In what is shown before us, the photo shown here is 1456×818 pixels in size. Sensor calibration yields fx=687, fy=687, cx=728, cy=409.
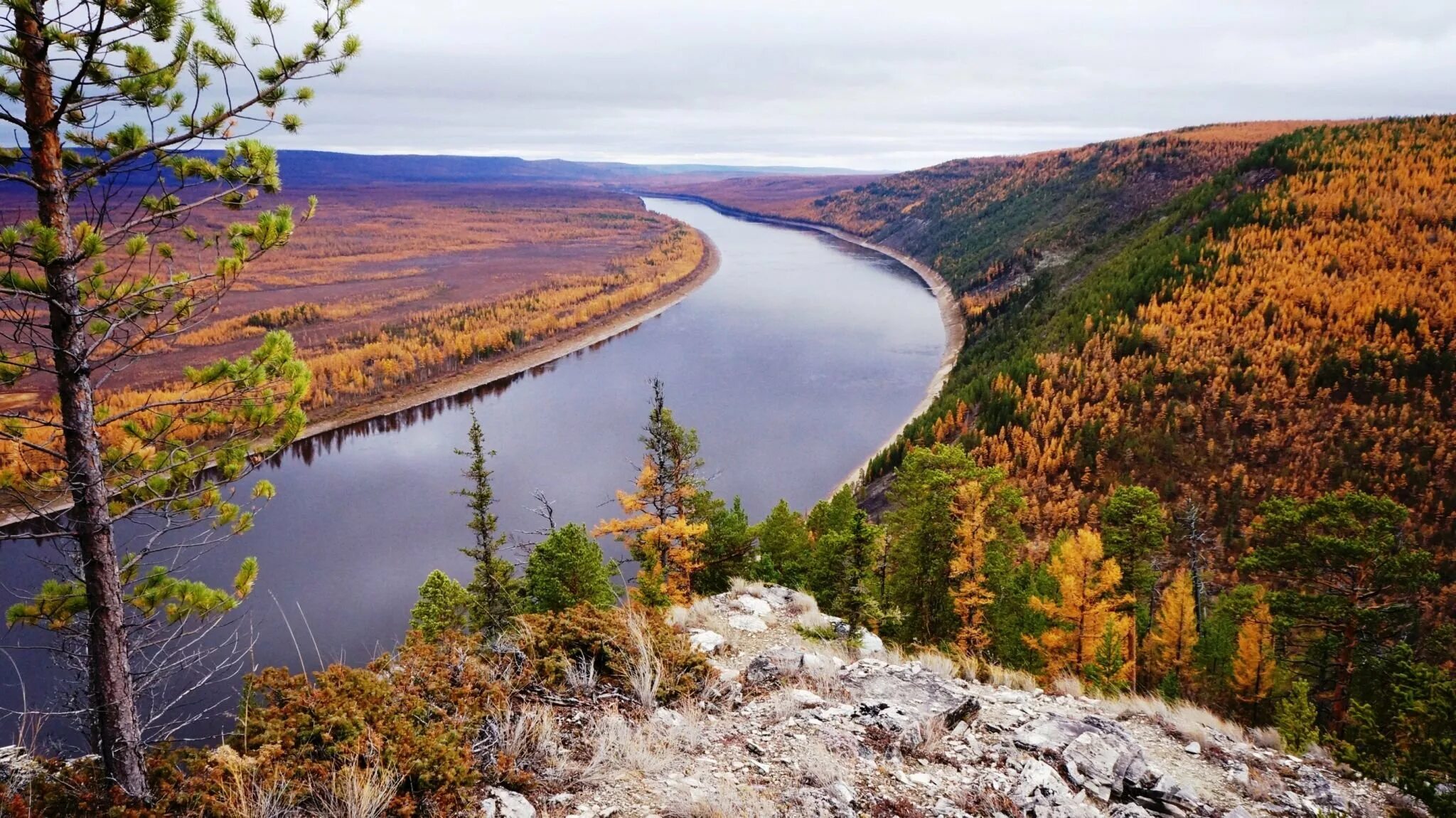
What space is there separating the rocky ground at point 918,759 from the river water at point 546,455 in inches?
245

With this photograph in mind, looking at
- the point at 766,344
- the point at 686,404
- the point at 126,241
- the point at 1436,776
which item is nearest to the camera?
the point at 126,241

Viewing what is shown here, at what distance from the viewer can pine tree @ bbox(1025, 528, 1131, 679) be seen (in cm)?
2256

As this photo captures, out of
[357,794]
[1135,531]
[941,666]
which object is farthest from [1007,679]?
[1135,531]

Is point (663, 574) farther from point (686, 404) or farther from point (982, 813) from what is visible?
point (686, 404)

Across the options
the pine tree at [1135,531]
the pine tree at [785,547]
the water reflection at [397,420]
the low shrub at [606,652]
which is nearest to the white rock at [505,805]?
the low shrub at [606,652]

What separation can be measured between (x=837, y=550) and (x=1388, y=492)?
1576 inches

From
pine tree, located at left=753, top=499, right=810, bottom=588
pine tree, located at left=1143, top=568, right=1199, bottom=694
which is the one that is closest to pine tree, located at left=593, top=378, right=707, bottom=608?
pine tree, located at left=753, top=499, right=810, bottom=588

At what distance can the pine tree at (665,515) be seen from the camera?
22.7 meters

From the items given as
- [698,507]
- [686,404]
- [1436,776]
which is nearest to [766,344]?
[686,404]

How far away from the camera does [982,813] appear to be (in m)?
6.56

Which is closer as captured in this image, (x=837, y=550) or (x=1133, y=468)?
(x=837, y=550)

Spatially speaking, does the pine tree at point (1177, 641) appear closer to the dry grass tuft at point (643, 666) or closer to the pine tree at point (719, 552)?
the pine tree at point (719, 552)

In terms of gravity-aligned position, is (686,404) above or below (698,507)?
below

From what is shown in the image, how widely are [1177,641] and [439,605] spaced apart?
2639 centimetres
